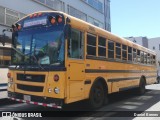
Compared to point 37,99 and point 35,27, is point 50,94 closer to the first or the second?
point 37,99

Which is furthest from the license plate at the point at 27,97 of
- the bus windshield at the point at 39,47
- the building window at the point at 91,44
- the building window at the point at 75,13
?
the building window at the point at 75,13

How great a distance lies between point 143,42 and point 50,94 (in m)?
71.2

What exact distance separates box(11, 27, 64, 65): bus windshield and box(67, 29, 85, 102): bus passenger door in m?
0.33

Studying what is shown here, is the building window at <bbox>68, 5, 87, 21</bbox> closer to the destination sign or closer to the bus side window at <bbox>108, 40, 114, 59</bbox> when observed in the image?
the bus side window at <bbox>108, 40, 114, 59</bbox>

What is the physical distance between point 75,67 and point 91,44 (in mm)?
1330

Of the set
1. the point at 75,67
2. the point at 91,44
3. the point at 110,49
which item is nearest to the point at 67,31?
the point at 75,67

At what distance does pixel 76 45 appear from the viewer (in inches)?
316

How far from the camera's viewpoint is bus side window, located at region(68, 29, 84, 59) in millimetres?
7738

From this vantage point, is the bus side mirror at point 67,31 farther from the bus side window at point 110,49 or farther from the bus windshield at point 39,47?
the bus side window at point 110,49

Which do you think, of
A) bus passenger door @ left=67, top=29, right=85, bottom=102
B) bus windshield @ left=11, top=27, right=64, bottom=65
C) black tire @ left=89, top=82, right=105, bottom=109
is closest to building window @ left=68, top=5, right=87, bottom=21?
black tire @ left=89, top=82, right=105, bottom=109

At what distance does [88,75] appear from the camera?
8.69 meters

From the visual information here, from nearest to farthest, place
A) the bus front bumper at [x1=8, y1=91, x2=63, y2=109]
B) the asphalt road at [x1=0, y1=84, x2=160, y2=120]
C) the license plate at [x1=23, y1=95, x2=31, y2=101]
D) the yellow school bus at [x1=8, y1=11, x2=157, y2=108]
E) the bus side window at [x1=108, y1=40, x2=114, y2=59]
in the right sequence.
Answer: the bus front bumper at [x1=8, y1=91, x2=63, y2=109] < the yellow school bus at [x1=8, y1=11, x2=157, y2=108] < the license plate at [x1=23, y1=95, x2=31, y2=101] < the asphalt road at [x1=0, y1=84, x2=160, y2=120] < the bus side window at [x1=108, y1=40, x2=114, y2=59]

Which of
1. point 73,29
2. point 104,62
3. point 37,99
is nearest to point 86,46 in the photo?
point 73,29

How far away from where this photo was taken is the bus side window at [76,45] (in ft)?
25.4
